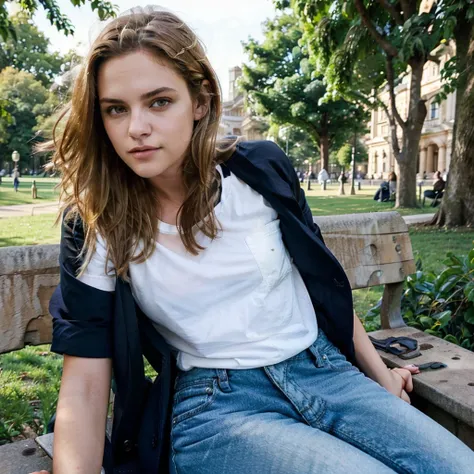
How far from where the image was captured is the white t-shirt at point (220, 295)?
155cm

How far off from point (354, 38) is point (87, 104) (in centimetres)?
1057

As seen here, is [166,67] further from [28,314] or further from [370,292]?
[370,292]

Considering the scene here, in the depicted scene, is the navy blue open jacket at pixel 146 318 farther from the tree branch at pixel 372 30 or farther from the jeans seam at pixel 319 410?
the tree branch at pixel 372 30

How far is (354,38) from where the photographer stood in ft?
36.3

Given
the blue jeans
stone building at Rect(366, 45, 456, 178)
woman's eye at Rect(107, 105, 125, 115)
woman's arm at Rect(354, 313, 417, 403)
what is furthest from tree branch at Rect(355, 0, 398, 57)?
stone building at Rect(366, 45, 456, 178)

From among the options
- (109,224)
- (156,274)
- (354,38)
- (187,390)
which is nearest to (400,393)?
(187,390)

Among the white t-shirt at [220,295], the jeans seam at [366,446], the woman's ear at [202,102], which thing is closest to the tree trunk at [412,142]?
the woman's ear at [202,102]

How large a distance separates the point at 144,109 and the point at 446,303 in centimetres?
209

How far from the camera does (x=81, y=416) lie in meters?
1.41

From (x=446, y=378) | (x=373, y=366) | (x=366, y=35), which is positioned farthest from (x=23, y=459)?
(x=366, y=35)

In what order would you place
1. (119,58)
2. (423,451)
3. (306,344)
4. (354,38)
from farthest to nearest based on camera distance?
(354,38) → (306,344) → (119,58) → (423,451)

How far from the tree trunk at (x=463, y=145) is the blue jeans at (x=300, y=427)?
826cm

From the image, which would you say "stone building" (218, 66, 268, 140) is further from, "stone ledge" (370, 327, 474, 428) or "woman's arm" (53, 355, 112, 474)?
"woman's arm" (53, 355, 112, 474)

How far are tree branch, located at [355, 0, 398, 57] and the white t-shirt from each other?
962cm
